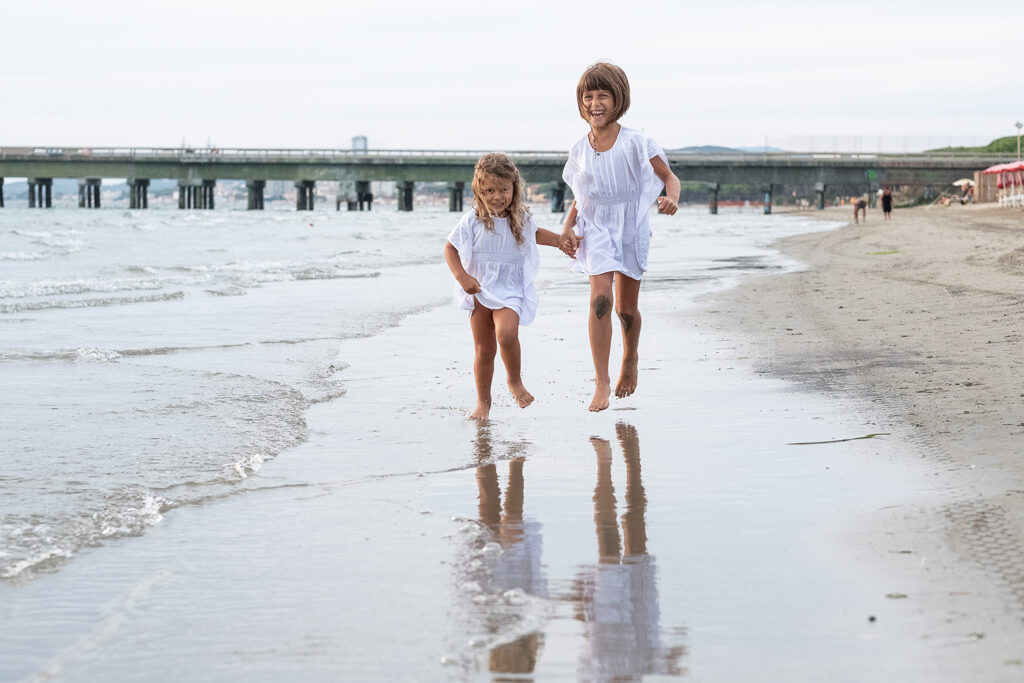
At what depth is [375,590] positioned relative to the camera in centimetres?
291

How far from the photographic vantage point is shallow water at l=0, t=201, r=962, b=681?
2514mm

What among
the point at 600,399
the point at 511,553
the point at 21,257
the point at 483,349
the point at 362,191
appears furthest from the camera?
the point at 362,191

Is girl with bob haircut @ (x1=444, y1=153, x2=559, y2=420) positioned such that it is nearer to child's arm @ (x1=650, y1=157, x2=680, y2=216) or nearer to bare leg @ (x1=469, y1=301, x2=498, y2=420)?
bare leg @ (x1=469, y1=301, x2=498, y2=420)

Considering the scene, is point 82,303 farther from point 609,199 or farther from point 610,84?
point 610,84

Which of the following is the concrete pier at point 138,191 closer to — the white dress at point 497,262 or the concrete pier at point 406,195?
the concrete pier at point 406,195

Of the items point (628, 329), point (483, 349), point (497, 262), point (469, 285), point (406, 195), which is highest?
point (406, 195)

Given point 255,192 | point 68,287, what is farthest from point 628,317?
point 255,192

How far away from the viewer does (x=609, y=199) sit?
586 centimetres

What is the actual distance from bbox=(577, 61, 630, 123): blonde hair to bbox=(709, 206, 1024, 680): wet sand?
5.71ft

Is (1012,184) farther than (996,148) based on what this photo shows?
No

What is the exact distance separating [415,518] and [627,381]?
2359 mm

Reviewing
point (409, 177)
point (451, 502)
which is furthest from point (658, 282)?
point (409, 177)

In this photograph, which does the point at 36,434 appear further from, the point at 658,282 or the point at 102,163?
the point at 102,163

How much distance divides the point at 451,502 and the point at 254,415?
6.59ft
